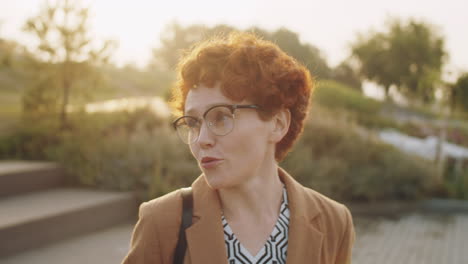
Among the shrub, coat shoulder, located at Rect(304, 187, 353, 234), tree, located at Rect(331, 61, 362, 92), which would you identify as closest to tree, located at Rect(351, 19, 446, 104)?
tree, located at Rect(331, 61, 362, 92)

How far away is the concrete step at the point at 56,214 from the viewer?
4.79m

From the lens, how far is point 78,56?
7.73 meters

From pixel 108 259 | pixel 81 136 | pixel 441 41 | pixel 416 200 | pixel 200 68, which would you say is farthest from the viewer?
pixel 441 41

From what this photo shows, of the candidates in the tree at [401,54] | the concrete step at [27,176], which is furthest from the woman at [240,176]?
the tree at [401,54]

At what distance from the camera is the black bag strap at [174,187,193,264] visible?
1597mm

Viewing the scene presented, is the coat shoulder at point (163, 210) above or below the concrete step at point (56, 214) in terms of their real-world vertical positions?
above

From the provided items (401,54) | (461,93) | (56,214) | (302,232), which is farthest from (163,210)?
(401,54)

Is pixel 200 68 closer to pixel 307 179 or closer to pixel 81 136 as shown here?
pixel 81 136

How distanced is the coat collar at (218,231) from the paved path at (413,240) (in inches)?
173

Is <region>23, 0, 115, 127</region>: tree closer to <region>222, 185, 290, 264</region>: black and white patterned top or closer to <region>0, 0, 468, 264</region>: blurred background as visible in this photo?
<region>0, 0, 468, 264</region>: blurred background

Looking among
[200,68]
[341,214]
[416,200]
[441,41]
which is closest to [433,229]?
[416,200]

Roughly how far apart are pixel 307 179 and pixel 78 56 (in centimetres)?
434

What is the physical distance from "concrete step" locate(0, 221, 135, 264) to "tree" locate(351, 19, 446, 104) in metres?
45.8

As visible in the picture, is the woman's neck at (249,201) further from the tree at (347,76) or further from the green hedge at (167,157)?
the tree at (347,76)
